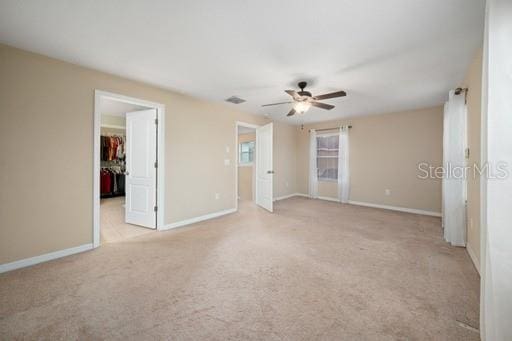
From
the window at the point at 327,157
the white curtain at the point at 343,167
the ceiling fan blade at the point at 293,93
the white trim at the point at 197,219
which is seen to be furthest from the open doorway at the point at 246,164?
the ceiling fan blade at the point at 293,93

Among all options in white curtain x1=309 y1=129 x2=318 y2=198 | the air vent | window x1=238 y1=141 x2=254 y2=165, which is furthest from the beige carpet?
window x1=238 y1=141 x2=254 y2=165

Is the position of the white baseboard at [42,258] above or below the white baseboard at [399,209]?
below

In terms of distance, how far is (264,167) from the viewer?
527cm

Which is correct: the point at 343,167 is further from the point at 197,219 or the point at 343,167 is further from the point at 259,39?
the point at 259,39

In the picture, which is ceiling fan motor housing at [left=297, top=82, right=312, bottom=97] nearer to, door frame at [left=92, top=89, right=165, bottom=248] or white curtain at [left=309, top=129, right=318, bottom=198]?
door frame at [left=92, top=89, right=165, bottom=248]

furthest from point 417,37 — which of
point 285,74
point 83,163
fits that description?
point 83,163

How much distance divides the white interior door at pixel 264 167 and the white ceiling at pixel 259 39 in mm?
1876

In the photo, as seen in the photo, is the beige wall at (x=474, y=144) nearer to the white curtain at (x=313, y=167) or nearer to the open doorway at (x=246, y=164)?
the white curtain at (x=313, y=167)

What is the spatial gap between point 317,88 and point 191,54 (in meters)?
2.08

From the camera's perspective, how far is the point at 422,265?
243 cm

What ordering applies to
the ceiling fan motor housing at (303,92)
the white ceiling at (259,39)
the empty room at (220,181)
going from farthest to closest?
1. the ceiling fan motor housing at (303,92)
2. the white ceiling at (259,39)
3. the empty room at (220,181)

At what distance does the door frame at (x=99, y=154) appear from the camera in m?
2.88

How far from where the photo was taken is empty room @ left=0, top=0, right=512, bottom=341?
1497mm

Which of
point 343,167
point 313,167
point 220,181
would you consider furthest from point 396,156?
point 220,181
